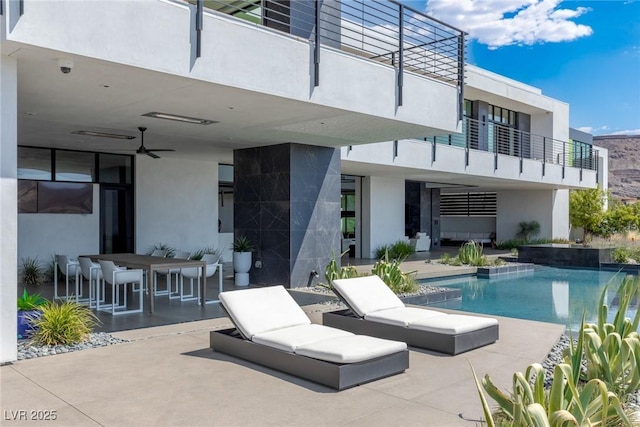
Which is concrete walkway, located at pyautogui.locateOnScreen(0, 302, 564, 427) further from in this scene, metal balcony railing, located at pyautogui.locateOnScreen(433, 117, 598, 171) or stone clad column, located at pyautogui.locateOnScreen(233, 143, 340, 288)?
metal balcony railing, located at pyautogui.locateOnScreen(433, 117, 598, 171)

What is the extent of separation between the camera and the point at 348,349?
5.19 metres

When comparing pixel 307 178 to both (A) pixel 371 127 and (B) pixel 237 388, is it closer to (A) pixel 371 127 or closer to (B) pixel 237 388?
(A) pixel 371 127

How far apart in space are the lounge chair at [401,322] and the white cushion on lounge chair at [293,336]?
3.76 ft

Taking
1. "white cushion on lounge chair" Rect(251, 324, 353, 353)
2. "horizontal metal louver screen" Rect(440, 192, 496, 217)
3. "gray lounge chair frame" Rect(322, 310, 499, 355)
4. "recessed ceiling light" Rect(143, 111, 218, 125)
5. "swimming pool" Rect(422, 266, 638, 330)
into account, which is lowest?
"swimming pool" Rect(422, 266, 638, 330)

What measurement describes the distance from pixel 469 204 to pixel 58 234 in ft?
82.1

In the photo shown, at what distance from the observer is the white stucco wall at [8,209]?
5.76 m

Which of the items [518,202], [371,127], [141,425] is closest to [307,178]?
[371,127]

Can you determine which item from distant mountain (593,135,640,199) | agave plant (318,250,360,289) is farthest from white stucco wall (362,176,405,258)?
distant mountain (593,135,640,199)

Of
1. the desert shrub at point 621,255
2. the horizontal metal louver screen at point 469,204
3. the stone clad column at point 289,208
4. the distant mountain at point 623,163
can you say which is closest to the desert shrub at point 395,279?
the stone clad column at point 289,208

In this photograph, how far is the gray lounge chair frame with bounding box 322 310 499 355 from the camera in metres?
6.36

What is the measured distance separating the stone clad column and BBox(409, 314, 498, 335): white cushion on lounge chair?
5.40 metres

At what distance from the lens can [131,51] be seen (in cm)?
610

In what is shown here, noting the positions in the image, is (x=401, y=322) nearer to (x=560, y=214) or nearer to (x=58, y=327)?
(x=58, y=327)

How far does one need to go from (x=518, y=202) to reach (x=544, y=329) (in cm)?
2296
